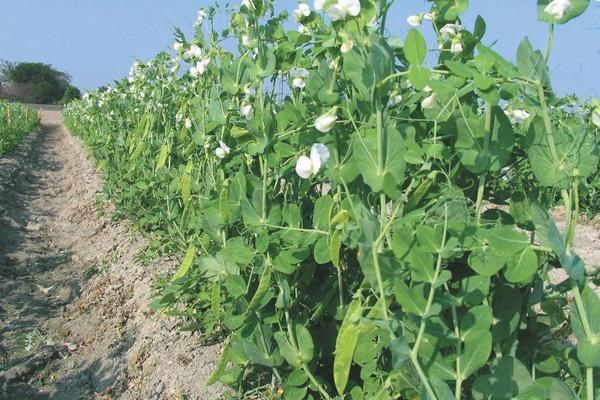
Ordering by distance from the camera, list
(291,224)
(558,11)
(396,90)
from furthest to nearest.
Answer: (291,224)
(396,90)
(558,11)

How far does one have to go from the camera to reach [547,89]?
122 cm

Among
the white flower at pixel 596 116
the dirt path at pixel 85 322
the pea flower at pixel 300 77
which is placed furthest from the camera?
the dirt path at pixel 85 322

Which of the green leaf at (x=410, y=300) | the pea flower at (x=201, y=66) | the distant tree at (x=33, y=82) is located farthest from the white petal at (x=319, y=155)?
the distant tree at (x=33, y=82)

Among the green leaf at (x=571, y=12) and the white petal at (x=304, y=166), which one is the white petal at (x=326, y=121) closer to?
the white petal at (x=304, y=166)

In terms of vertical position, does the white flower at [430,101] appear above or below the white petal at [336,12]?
below

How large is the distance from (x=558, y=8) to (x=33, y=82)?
70922mm

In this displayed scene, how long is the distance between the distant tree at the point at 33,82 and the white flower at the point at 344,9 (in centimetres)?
6230

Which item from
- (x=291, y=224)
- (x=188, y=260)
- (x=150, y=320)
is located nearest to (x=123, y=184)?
(x=150, y=320)

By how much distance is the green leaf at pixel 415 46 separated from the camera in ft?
4.27

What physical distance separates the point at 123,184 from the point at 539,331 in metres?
4.25

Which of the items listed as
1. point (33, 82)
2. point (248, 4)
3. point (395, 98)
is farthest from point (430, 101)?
point (33, 82)

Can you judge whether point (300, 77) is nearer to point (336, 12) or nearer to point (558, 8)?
point (336, 12)

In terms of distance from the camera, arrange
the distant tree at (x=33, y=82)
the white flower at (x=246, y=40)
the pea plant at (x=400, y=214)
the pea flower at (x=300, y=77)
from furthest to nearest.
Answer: the distant tree at (x=33, y=82), the white flower at (x=246, y=40), the pea flower at (x=300, y=77), the pea plant at (x=400, y=214)

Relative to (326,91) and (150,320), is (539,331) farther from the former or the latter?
(150,320)
